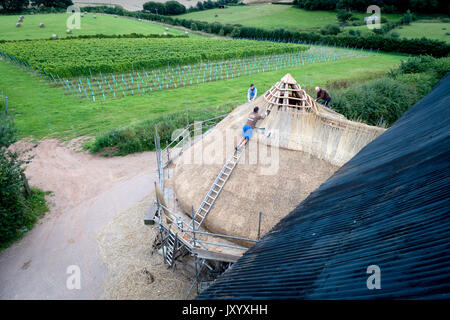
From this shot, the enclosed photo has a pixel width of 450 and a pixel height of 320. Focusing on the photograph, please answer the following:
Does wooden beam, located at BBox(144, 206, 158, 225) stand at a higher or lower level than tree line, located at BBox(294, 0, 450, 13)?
lower

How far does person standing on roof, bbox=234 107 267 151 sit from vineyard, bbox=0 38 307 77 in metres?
34.1

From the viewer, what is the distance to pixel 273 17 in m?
89.8

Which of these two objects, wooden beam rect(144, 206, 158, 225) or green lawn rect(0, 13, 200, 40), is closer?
wooden beam rect(144, 206, 158, 225)

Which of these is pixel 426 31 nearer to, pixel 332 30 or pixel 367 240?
pixel 332 30

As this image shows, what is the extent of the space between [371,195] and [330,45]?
7097 cm

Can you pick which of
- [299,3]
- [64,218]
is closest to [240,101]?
[64,218]

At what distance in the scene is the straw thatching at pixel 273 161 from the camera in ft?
31.6

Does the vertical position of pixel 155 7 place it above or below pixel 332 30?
above

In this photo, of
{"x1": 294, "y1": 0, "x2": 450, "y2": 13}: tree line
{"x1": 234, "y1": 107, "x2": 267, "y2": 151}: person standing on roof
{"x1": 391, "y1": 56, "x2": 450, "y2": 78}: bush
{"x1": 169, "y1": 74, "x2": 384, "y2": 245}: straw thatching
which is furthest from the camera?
{"x1": 294, "y1": 0, "x2": 450, "y2": 13}: tree line

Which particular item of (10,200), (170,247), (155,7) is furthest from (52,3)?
(170,247)

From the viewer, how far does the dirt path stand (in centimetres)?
1118

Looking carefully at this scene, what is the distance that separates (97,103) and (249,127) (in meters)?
24.0

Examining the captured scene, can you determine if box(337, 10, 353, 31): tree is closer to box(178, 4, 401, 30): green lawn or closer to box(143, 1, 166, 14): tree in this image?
box(178, 4, 401, 30): green lawn

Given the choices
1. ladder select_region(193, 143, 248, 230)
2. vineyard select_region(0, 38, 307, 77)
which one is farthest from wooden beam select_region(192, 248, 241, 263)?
vineyard select_region(0, 38, 307, 77)
